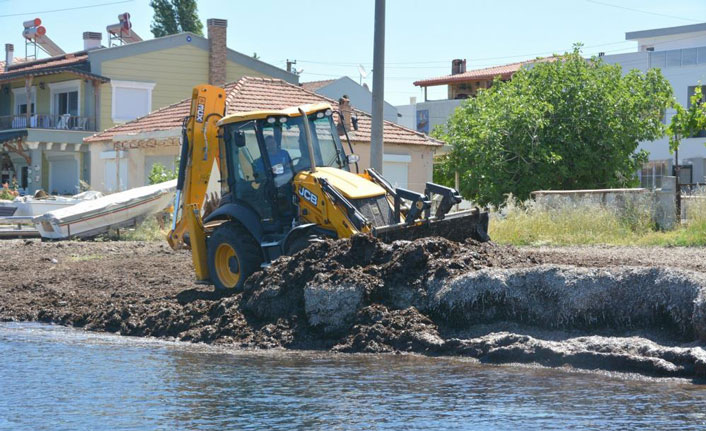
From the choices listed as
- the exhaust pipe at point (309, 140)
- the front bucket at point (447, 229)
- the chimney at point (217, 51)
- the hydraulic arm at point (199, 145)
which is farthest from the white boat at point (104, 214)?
the chimney at point (217, 51)

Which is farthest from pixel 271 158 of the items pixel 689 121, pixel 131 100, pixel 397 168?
pixel 131 100

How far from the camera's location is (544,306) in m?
10.7

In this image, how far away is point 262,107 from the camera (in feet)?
100

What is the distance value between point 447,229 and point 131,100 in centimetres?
3130

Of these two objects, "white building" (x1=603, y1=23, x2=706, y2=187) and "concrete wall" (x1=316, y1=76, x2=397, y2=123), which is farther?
"concrete wall" (x1=316, y1=76, x2=397, y2=123)

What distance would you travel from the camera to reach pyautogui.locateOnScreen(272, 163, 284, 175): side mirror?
14.5 metres

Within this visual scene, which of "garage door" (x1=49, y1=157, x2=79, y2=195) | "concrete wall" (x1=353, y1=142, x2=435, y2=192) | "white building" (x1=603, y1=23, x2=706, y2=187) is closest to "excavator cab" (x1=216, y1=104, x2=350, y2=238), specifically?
"concrete wall" (x1=353, y1=142, x2=435, y2=192)

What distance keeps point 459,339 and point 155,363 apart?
3286 mm

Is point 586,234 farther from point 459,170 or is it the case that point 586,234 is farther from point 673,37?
point 673,37

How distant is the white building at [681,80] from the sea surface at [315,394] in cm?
3500

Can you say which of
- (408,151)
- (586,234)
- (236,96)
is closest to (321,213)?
(586,234)

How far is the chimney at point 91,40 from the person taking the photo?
46.8m

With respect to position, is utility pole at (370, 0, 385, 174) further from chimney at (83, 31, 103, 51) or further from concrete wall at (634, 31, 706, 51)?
concrete wall at (634, 31, 706, 51)

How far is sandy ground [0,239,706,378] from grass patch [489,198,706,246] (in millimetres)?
4376
